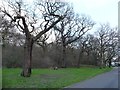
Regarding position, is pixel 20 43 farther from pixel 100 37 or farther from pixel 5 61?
pixel 100 37

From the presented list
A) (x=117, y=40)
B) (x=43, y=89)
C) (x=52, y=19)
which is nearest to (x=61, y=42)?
(x=117, y=40)

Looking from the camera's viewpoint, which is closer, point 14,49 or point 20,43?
point 14,49

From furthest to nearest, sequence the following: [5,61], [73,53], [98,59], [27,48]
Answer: [98,59], [73,53], [5,61], [27,48]

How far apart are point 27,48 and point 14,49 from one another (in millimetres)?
29130

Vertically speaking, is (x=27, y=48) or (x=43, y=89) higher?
(x=27, y=48)

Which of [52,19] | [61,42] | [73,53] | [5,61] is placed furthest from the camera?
[73,53]

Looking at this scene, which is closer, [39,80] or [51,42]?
[39,80]

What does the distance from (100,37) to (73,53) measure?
35.9 ft

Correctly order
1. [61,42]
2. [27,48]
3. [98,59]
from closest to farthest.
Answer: [27,48]
[61,42]
[98,59]

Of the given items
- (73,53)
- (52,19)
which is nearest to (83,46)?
(73,53)

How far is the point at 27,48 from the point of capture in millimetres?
33250

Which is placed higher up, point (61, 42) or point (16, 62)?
point (61, 42)

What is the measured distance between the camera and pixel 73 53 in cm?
8800

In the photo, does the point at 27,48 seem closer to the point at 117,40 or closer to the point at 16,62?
the point at 16,62
